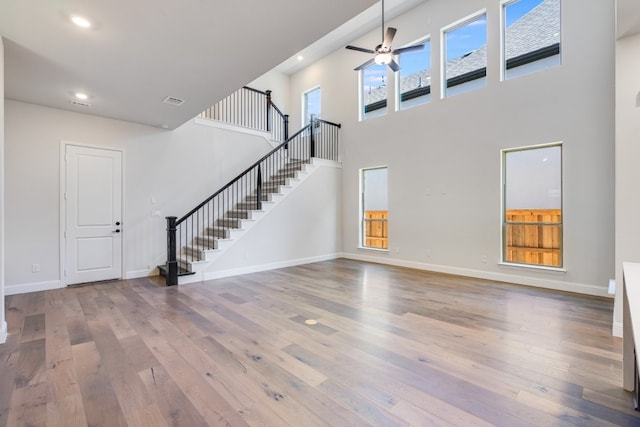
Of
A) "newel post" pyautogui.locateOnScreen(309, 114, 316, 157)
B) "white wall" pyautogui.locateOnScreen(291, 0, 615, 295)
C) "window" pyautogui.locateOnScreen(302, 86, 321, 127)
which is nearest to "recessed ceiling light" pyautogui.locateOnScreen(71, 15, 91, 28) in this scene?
"newel post" pyautogui.locateOnScreen(309, 114, 316, 157)

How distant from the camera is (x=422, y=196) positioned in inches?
251

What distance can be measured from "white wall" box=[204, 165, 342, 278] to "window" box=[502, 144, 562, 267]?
3819 millimetres

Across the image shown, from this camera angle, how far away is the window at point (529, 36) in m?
4.94

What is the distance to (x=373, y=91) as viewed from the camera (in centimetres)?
763

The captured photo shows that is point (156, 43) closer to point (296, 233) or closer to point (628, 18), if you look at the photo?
point (628, 18)

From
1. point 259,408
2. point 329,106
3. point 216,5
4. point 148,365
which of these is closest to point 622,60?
point 216,5

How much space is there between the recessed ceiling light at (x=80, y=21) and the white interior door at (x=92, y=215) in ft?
10.3

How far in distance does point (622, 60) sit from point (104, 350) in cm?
562

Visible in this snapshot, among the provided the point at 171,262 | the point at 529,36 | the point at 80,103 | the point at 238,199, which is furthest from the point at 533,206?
the point at 80,103

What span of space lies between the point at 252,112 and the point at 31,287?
6089mm

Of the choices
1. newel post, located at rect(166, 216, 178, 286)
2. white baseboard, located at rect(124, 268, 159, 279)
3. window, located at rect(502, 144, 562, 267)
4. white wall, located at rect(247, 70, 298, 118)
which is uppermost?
white wall, located at rect(247, 70, 298, 118)

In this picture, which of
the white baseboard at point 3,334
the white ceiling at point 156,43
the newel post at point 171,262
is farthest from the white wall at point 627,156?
the white baseboard at point 3,334

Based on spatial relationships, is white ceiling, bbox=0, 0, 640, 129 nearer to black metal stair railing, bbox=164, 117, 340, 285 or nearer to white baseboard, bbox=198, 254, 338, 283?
black metal stair railing, bbox=164, 117, 340, 285

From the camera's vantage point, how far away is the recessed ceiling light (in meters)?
2.60
